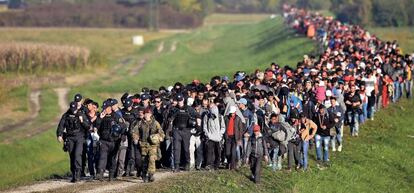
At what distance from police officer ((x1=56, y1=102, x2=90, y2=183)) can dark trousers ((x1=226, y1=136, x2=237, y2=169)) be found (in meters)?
3.71

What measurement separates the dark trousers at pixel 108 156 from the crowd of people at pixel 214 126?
0.08ft

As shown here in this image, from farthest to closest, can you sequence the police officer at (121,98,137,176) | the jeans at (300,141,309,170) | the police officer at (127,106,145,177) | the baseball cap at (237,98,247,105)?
1. the jeans at (300,141,309,170)
2. the baseball cap at (237,98,247,105)
3. the police officer at (121,98,137,176)
4. the police officer at (127,106,145,177)

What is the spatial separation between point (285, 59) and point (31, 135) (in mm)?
21729

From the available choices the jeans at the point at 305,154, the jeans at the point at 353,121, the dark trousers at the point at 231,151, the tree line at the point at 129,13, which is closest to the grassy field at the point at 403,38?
the tree line at the point at 129,13

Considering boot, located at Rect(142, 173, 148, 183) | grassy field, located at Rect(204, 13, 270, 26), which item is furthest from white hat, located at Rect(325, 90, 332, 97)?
grassy field, located at Rect(204, 13, 270, 26)

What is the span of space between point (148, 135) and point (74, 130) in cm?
190

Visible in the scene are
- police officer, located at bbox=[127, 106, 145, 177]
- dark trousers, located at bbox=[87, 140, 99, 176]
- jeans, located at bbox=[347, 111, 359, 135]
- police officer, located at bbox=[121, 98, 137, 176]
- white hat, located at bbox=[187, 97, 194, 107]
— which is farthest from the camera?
jeans, located at bbox=[347, 111, 359, 135]

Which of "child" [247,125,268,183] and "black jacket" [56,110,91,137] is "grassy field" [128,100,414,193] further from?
"black jacket" [56,110,91,137]

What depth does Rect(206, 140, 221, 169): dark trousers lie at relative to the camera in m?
23.2

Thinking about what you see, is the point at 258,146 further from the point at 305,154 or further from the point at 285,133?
the point at 305,154

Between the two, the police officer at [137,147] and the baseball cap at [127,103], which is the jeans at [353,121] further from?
the police officer at [137,147]

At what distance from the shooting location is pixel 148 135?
21000mm

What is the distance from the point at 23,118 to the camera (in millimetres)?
45562

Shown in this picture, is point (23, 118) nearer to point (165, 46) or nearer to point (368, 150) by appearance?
point (368, 150)
